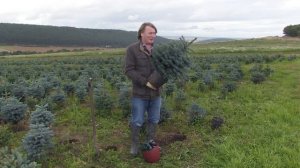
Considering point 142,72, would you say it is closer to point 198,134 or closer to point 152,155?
point 152,155

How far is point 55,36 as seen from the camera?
143m

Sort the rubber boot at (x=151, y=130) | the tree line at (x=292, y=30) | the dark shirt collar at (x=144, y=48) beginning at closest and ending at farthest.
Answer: the dark shirt collar at (x=144, y=48)
the rubber boot at (x=151, y=130)
the tree line at (x=292, y=30)

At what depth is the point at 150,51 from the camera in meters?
7.64

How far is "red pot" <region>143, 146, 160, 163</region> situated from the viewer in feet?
26.0

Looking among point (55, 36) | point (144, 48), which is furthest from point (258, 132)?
point (55, 36)

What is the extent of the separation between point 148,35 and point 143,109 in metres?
1.46

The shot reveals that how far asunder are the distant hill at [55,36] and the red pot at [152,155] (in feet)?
392

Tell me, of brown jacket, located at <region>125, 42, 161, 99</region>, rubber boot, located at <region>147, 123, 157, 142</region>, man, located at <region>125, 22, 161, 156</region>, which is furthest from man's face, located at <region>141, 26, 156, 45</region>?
rubber boot, located at <region>147, 123, 157, 142</region>

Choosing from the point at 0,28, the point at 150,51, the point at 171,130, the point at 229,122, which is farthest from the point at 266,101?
the point at 0,28

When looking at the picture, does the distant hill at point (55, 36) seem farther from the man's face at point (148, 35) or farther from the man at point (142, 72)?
the man's face at point (148, 35)

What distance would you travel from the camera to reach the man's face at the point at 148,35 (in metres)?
7.30

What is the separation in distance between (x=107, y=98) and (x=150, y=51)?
13.8 ft

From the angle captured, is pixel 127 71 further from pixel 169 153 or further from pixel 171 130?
pixel 171 130

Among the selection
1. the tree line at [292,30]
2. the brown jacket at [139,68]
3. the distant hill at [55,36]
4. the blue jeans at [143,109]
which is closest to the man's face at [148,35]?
the brown jacket at [139,68]
